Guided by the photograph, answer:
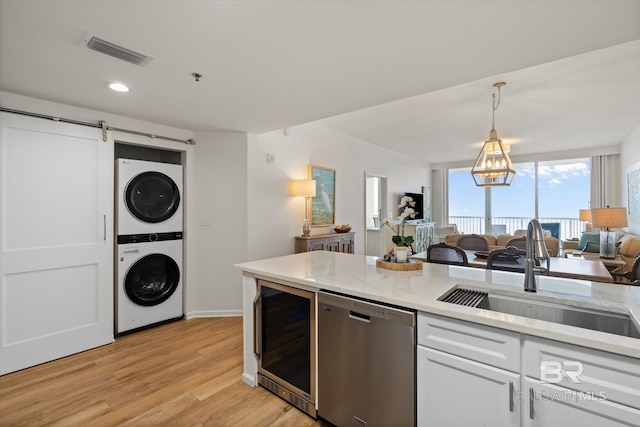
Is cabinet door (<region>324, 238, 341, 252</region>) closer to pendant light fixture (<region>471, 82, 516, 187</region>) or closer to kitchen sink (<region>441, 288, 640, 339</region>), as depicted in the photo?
pendant light fixture (<region>471, 82, 516, 187</region>)

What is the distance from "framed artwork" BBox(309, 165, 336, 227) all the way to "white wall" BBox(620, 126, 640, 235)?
4.65m

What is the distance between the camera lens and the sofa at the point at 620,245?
3.82 metres

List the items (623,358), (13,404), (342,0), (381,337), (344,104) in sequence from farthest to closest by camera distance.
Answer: (344,104)
(13,404)
(381,337)
(342,0)
(623,358)

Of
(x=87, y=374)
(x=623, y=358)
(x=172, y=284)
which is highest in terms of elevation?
(x=623, y=358)

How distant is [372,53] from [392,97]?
0.78 meters

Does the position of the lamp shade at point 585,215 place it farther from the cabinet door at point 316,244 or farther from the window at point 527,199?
the cabinet door at point 316,244

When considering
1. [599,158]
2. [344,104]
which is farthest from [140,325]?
[599,158]

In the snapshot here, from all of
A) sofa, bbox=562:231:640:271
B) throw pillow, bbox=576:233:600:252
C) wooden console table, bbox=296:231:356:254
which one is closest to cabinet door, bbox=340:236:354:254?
wooden console table, bbox=296:231:356:254

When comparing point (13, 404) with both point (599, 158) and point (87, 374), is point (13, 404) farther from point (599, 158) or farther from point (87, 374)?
point (599, 158)

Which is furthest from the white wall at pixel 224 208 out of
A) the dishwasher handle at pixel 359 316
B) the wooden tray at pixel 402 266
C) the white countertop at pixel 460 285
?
the dishwasher handle at pixel 359 316

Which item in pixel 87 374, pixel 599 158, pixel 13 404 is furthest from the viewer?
pixel 599 158

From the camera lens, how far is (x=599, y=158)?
21.2 feet

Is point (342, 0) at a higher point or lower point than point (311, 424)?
higher

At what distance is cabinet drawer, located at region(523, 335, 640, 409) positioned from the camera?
0.95m
